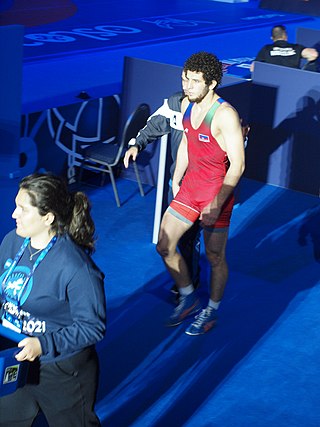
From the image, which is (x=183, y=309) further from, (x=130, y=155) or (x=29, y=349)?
(x=29, y=349)

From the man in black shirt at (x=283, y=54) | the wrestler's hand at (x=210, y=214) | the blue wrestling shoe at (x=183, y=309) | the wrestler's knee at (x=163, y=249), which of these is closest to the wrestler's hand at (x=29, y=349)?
the wrestler's hand at (x=210, y=214)

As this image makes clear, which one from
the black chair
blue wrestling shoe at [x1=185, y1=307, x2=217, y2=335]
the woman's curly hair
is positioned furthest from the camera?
the black chair

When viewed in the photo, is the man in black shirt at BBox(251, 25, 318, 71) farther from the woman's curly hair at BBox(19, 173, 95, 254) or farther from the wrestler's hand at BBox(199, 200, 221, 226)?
the woman's curly hair at BBox(19, 173, 95, 254)

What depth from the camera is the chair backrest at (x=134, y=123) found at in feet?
25.9

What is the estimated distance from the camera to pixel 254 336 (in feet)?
19.4

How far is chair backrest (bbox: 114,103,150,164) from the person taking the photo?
7902mm

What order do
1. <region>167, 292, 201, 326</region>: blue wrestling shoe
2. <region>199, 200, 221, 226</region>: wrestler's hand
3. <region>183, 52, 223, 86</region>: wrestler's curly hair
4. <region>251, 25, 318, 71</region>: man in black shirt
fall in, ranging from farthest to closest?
<region>251, 25, 318, 71</region>: man in black shirt < <region>167, 292, 201, 326</region>: blue wrestling shoe < <region>199, 200, 221, 226</region>: wrestler's hand < <region>183, 52, 223, 86</region>: wrestler's curly hair

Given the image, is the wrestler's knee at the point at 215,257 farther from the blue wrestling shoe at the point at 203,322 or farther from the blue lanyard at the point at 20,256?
the blue lanyard at the point at 20,256

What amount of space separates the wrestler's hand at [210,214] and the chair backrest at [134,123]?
2514mm

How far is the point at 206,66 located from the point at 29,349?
106 inches

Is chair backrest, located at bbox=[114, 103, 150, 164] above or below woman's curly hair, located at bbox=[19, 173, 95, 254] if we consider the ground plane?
below

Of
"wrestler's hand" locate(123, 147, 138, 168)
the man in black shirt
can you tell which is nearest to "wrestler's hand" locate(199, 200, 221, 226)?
"wrestler's hand" locate(123, 147, 138, 168)

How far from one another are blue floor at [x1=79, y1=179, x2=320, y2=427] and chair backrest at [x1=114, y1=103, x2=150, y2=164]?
2.21 feet

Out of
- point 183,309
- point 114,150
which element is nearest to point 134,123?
point 114,150
